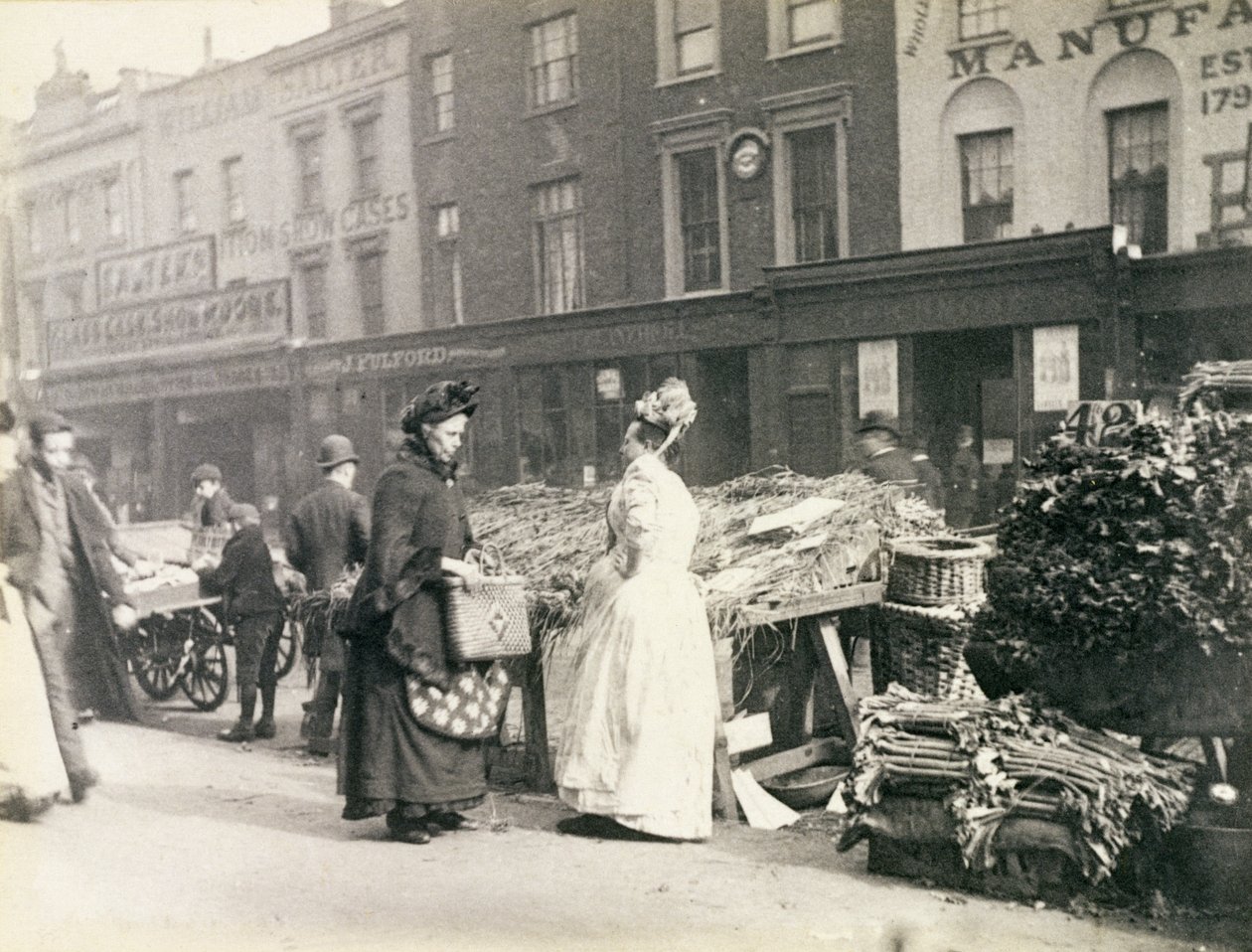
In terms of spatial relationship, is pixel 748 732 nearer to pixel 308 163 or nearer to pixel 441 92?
pixel 308 163

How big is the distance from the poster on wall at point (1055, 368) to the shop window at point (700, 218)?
5172 mm

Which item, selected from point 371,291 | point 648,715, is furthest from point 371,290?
Result: point 648,715

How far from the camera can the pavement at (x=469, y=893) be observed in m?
4.15

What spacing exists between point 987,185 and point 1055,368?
8.27 ft

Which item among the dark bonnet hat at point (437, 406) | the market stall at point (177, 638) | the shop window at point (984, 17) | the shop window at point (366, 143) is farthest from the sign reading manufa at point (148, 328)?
the shop window at point (984, 17)

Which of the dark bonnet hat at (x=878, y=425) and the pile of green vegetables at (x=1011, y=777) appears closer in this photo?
the pile of green vegetables at (x=1011, y=777)

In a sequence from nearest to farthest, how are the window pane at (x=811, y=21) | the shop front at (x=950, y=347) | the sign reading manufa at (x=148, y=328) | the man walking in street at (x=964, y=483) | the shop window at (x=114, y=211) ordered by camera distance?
1. the shop window at (x=114, y=211)
2. the sign reading manufa at (x=148, y=328)
3. the shop front at (x=950, y=347)
4. the man walking in street at (x=964, y=483)
5. the window pane at (x=811, y=21)

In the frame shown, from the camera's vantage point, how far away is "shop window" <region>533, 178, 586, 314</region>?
63.5 ft

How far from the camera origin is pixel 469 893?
15.4ft

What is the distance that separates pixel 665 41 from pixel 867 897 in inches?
596

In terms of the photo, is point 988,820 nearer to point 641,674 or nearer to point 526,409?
point 641,674

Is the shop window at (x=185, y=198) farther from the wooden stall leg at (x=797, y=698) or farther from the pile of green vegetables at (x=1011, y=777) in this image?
the pile of green vegetables at (x=1011, y=777)

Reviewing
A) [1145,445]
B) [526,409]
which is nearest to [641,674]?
[1145,445]

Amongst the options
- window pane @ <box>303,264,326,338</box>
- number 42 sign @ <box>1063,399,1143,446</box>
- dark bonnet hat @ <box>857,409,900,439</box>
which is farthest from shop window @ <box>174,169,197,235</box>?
number 42 sign @ <box>1063,399,1143,446</box>
